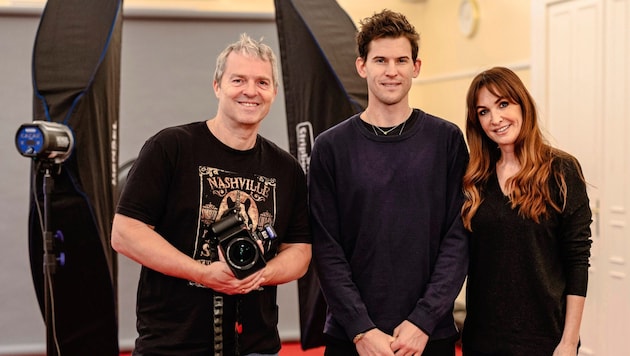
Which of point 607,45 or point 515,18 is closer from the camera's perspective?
point 607,45

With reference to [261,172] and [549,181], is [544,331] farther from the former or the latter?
[261,172]

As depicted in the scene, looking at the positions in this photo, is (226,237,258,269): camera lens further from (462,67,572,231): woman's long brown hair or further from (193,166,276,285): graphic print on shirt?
(462,67,572,231): woman's long brown hair

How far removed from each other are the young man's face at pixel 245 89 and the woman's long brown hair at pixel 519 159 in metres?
0.56

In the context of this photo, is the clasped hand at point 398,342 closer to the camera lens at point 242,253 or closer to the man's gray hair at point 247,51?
the camera lens at point 242,253

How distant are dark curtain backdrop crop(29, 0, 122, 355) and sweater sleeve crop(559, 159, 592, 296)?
5.51ft

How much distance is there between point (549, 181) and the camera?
1.70 m

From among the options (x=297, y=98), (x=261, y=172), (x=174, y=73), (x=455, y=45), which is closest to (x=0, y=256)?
(x=174, y=73)

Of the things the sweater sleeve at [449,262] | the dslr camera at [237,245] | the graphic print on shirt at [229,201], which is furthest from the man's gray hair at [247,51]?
the sweater sleeve at [449,262]

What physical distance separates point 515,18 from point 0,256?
3450 mm

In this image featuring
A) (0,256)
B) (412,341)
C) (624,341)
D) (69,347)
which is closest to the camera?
(412,341)

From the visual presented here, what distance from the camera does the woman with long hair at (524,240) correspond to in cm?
167

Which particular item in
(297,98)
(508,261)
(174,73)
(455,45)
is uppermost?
(455,45)

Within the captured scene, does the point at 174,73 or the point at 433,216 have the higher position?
the point at 174,73

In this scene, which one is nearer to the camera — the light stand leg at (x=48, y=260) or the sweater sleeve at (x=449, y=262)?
the sweater sleeve at (x=449, y=262)
